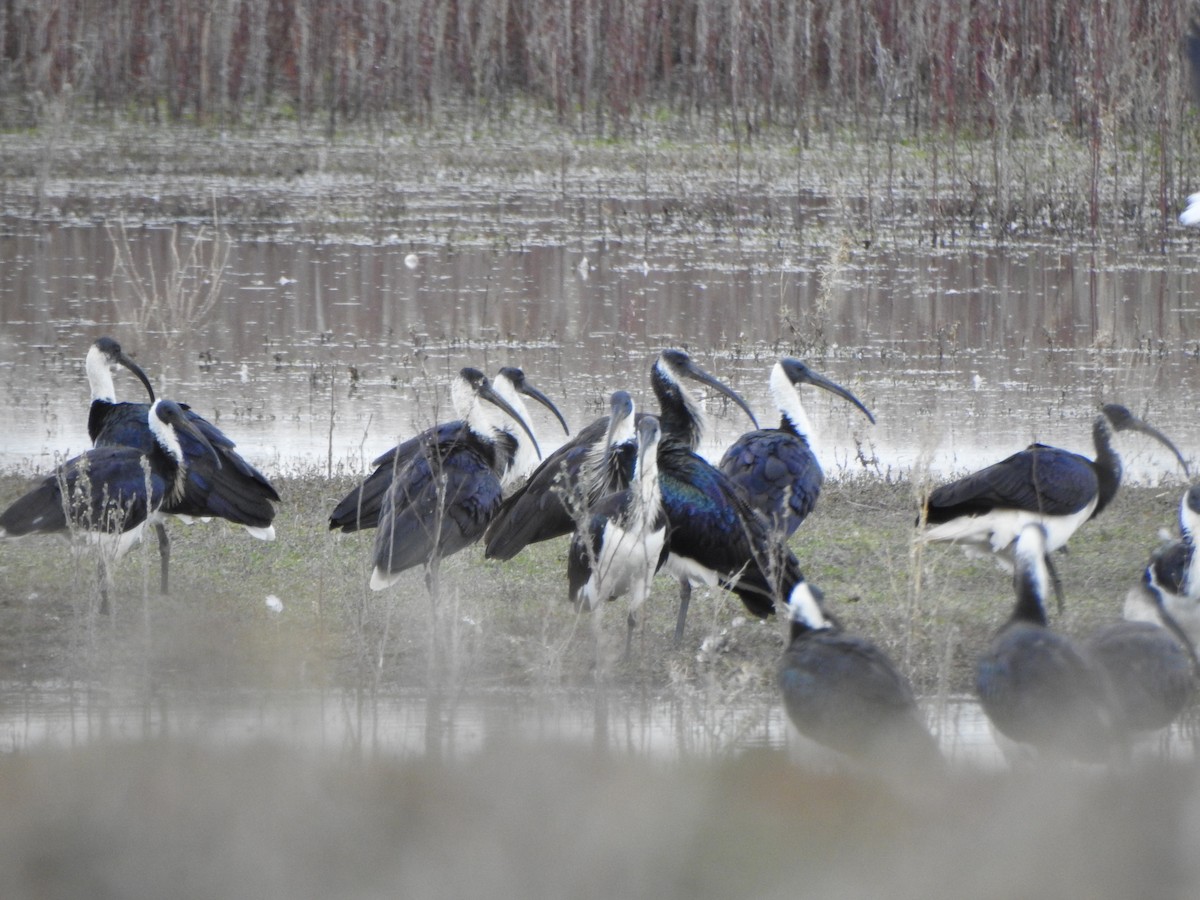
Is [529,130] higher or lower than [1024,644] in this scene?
higher

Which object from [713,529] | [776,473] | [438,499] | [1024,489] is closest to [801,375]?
[776,473]

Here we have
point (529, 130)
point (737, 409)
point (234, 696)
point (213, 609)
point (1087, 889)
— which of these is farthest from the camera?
point (529, 130)

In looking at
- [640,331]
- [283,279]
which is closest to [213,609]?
[640,331]

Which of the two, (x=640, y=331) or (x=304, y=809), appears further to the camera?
(x=640, y=331)

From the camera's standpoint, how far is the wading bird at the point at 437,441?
6.78m

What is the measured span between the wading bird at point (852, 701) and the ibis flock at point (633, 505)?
0.99 feet

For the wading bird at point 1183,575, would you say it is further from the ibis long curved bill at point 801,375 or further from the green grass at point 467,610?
the ibis long curved bill at point 801,375

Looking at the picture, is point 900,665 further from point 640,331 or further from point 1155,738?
point 640,331

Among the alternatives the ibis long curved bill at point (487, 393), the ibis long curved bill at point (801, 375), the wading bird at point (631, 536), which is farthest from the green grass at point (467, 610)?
the ibis long curved bill at point (487, 393)

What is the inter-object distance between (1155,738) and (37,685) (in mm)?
3475

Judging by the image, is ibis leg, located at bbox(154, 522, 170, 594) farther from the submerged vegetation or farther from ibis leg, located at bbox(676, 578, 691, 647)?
the submerged vegetation

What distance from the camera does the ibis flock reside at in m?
5.65

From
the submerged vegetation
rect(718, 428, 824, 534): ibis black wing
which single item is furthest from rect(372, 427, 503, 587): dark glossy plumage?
the submerged vegetation

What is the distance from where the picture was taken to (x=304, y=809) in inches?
114
